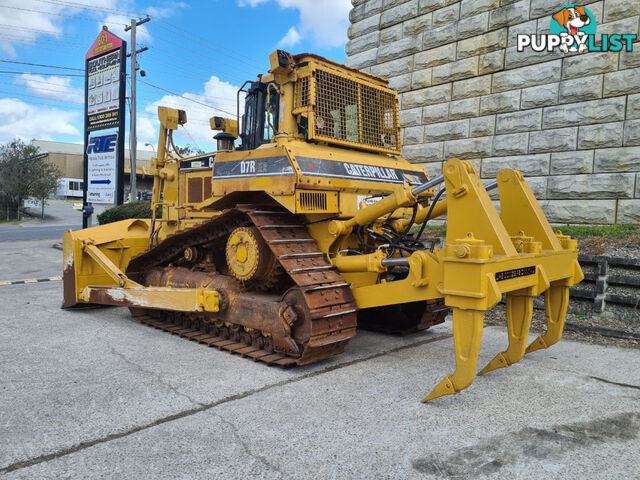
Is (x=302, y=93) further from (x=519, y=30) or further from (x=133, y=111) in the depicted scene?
(x=133, y=111)

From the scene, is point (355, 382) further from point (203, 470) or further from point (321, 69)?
point (321, 69)

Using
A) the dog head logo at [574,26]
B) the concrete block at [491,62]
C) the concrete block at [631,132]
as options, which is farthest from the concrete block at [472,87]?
the concrete block at [631,132]

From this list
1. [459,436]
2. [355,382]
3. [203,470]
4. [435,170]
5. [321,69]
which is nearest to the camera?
[203,470]

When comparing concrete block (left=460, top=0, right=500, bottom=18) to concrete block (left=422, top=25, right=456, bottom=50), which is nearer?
concrete block (left=460, top=0, right=500, bottom=18)

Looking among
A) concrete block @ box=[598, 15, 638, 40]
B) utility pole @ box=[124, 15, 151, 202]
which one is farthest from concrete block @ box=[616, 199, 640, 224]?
utility pole @ box=[124, 15, 151, 202]

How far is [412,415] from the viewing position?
354 centimetres

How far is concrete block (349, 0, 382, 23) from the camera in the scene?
11.1 meters

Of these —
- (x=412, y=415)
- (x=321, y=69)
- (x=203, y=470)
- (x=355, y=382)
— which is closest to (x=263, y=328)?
(x=355, y=382)

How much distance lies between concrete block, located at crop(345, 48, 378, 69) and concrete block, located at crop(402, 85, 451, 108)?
1.33 m

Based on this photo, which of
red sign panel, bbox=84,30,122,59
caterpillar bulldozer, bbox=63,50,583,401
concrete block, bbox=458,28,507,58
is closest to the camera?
caterpillar bulldozer, bbox=63,50,583,401

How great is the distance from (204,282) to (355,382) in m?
2.37

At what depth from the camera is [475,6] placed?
367 inches

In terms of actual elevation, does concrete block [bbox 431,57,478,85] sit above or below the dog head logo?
below

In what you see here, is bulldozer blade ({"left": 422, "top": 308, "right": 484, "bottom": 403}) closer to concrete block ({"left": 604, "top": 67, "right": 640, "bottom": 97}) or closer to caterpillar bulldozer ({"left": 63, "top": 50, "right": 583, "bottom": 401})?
caterpillar bulldozer ({"left": 63, "top": 50, "right": 583, "bottom": 401})
